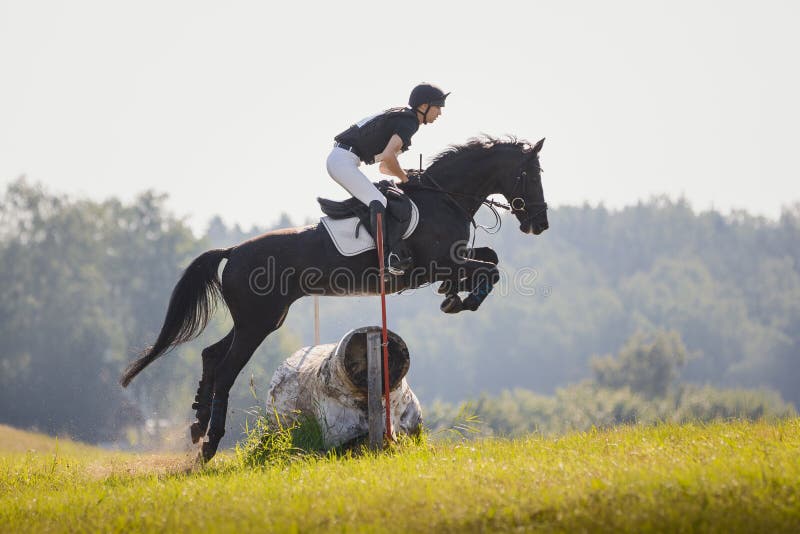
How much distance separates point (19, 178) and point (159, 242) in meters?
10.4

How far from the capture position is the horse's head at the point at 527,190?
9.57 m

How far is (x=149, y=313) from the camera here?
6275cm

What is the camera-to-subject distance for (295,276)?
8.94m

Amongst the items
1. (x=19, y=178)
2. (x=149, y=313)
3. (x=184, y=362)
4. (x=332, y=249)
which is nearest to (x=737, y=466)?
(x=332, y=249)

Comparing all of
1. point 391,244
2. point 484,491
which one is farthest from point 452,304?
point 484,491

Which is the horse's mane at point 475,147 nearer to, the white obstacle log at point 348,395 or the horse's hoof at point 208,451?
the white obstacle log at point 348,395

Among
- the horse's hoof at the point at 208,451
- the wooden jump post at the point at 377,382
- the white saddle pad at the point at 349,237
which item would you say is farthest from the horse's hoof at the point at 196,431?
the white saddle pad at the point at 349,237

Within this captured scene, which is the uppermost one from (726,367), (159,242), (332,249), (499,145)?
(159,242)

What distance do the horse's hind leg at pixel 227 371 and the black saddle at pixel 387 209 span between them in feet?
3.43

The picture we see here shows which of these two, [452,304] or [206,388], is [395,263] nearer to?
[452,304]

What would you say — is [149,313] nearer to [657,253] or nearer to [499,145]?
[499,145]

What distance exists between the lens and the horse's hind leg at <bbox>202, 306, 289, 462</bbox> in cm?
889

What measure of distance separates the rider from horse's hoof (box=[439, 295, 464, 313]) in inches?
19.2

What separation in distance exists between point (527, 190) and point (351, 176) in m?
1.90
